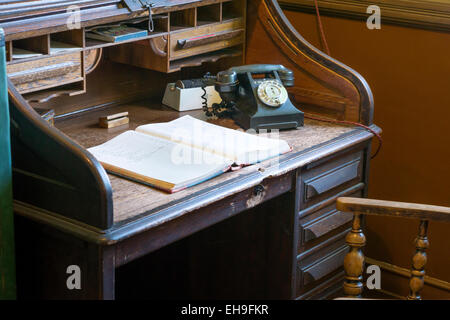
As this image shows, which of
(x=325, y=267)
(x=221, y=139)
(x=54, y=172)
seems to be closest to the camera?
(x=54, y=172)

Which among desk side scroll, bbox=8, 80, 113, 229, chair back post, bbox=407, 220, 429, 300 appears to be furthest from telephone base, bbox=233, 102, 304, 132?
desk side scroll, bbox=8, 80, 113, 229

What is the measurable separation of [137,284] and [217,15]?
1.14 m

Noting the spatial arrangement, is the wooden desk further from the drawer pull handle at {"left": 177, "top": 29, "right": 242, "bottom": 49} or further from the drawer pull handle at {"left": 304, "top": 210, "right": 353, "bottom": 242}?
the drawer pull handle at {"left": 177, "top": 29, "right": 242, "bottom": 49}

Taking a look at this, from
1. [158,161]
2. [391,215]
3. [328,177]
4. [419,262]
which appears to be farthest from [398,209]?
[158,161]

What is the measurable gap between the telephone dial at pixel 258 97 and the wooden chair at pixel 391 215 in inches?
23.6

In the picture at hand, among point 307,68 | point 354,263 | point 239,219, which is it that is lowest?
point 239,219

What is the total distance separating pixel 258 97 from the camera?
2.43 meters

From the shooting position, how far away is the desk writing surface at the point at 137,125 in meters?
1.82

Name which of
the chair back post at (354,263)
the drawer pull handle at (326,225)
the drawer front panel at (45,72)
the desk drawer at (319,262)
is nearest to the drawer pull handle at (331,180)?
the drawer pull handle at (326,225)

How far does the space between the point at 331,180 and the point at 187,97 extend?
23.9 inches

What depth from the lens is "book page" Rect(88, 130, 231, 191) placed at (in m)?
1.92

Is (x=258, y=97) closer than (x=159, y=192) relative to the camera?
No

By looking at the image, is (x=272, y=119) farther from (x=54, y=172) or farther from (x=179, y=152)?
(x=54, y=172)
